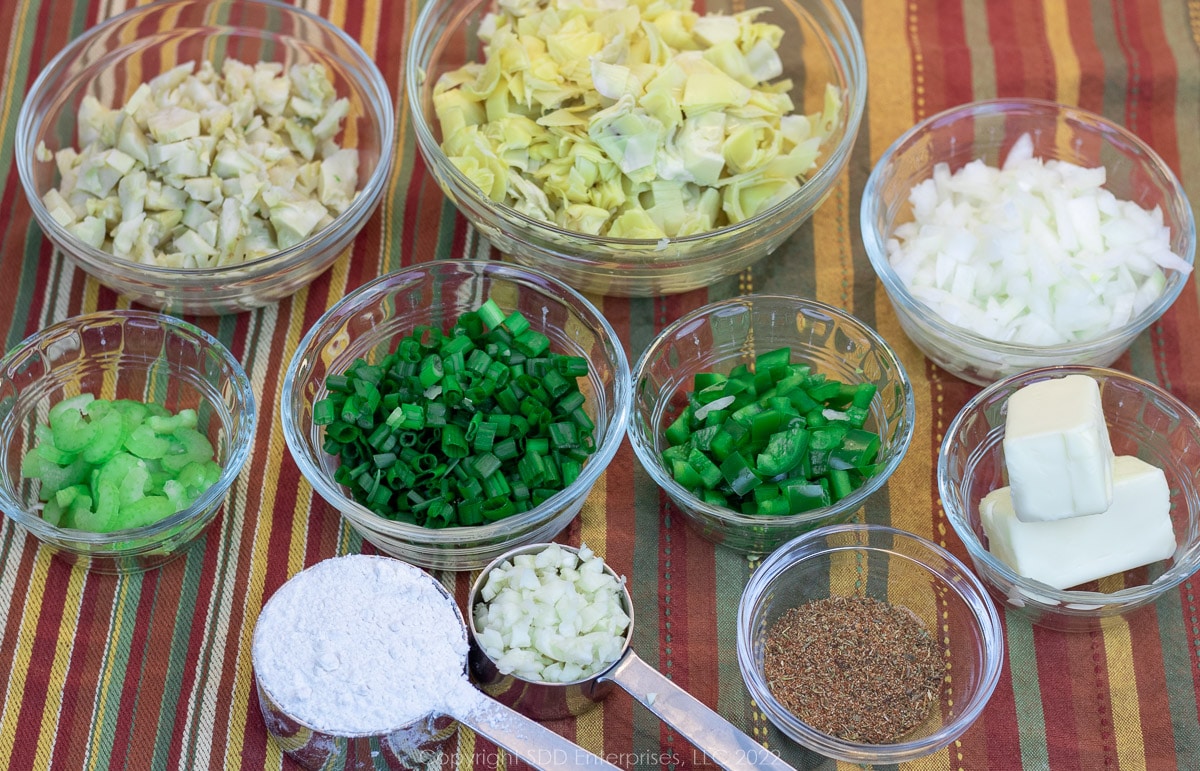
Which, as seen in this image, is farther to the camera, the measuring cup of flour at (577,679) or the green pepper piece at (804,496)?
the green pepper piece at (804,496)

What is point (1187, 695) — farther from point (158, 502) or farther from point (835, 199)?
point (158, 502)

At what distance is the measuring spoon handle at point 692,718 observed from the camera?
182cm

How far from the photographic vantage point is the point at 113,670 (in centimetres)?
202

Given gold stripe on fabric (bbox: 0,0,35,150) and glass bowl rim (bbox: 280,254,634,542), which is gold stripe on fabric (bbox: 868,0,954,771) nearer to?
glass bowl rim (bbox: 280,254,634,542)

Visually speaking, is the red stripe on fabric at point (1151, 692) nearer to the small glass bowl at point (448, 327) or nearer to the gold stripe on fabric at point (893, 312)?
the gold stripe on fabric at point (893, 312)

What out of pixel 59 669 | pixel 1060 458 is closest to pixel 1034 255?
pixel 1060 458

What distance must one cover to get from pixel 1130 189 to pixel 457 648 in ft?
5.21

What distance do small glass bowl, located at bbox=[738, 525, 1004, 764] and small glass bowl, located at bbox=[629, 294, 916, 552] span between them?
2.2 inches

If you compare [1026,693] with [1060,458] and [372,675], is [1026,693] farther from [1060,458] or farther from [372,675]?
[372,675]

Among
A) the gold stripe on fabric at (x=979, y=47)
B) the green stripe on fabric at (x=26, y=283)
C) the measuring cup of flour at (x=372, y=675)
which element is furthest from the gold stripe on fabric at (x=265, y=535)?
the gold stripe on fabric at (x=979, y=47)

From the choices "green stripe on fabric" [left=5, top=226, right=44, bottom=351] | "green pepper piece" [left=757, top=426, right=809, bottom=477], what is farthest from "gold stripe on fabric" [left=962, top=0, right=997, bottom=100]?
"green stripe on fabric" [left=5, top=226, right=44, bottom=351]

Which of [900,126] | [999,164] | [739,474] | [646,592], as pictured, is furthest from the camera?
[900,126]

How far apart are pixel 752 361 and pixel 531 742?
2.84 ft

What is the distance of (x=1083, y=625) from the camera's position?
208 centimetres
